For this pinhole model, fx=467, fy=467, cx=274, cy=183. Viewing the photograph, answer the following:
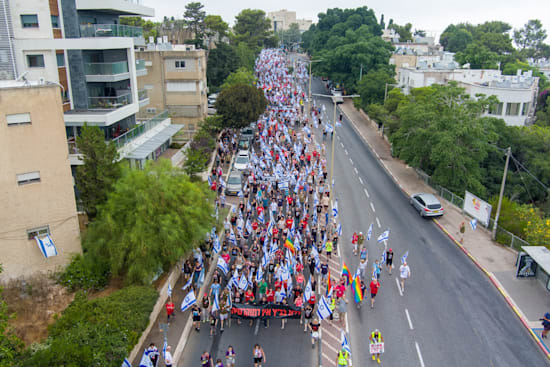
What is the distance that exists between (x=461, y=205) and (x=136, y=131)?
24.1 metres

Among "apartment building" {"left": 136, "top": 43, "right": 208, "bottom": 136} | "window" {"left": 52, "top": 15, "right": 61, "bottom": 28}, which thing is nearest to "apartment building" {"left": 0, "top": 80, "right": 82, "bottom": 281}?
"window" {"left": 52, "top": 15, "right": 61, "bottom": 28}

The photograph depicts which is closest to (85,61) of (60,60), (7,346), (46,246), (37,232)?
(60,60)

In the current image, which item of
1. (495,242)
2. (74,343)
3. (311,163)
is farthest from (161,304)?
(311,163)

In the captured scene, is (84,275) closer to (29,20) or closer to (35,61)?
(35,61)

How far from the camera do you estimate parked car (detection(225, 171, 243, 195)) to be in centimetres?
3553

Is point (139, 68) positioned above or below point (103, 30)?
below

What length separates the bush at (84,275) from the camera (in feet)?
72.8

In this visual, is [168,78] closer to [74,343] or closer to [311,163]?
[311,163]

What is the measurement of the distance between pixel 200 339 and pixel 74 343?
17.9 feet

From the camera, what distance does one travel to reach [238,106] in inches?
1852

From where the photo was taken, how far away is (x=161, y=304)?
72.2 feet

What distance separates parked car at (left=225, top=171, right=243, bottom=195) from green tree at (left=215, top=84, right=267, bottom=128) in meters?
12.2

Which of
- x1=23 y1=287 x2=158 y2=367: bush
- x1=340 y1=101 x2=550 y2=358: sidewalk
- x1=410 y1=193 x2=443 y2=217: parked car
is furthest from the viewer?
x1=410 y1=193 x2=443 y2=217: parked car

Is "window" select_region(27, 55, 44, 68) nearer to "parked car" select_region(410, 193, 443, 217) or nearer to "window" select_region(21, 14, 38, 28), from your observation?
"window" select_region(21, 14, 38, 28)
